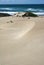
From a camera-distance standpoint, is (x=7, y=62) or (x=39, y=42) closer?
(x=7, y=62)

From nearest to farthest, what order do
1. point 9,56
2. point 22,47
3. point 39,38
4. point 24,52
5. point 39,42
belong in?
1. point 9,56
2. point 24,52
3. point 22,47
4. point 39,42
5. point 39,38

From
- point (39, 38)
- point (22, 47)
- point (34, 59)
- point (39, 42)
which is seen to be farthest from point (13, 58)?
point (39, 38)

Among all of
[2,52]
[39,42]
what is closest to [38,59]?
[2,52]

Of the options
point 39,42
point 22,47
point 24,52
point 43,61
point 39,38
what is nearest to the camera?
point 43,61

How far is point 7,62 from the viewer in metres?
3.81

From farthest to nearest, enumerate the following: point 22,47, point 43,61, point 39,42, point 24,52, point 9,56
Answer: point 39,42 < point 22,47 < point 24,52 < point 9,56 < point 43,61

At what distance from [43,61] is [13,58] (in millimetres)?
626

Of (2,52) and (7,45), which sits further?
(7,45)

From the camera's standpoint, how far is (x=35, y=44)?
5000 mm

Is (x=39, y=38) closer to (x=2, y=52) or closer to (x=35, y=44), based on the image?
(x=35, y=44)

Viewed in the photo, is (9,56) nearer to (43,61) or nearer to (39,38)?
(43,61)

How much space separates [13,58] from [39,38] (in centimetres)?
174

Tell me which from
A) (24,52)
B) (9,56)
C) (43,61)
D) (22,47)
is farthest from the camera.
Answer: (22,47)

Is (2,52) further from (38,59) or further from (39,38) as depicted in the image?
(39,38)
